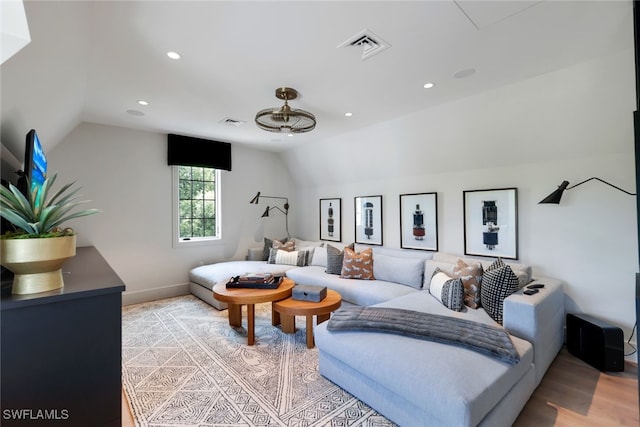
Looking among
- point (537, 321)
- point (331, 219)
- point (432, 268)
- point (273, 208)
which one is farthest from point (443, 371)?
point (273, 208)

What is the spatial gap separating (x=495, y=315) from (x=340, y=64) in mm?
2521

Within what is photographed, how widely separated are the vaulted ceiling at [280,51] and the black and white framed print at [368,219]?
187 centimetres

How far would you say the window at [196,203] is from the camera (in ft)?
15.5

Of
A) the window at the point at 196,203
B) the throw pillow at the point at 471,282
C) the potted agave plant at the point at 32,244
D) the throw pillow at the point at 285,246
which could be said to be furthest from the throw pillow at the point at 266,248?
the potted agave plant at the point at 32,244

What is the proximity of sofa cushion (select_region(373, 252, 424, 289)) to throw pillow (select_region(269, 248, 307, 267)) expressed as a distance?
1.33 m

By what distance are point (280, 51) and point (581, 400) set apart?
3374 millimetres

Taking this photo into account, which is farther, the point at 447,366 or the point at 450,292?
the point at 450,292

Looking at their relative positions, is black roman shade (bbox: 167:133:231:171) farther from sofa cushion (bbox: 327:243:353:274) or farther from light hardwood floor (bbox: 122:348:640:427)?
light hardwood floor (bbox: 122:348:640:427)

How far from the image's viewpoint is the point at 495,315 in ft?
8.16

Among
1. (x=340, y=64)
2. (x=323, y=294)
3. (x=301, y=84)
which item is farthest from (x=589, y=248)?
(x=301, y=84)

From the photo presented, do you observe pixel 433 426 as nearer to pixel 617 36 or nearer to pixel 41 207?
pixel 41 207

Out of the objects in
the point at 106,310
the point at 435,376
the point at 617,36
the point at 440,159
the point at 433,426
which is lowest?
the point at 433,426

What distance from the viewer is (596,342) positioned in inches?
96.0

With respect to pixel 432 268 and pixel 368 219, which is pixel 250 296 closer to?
pixel 432 268
